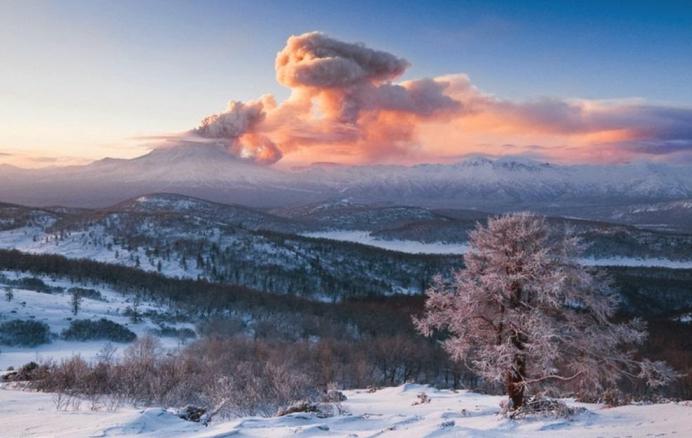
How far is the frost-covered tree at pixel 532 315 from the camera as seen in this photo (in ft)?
56.2

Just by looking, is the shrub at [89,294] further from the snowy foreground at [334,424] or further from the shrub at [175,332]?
the snowy foreground at [334,424]

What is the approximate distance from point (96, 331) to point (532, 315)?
207 ft

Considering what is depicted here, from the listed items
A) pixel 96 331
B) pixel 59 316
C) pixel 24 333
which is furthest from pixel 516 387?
pixel 59 316

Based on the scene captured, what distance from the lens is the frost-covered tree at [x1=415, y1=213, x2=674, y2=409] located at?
17.1 m

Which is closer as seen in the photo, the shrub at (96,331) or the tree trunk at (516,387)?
the tree trunk at (516,387)

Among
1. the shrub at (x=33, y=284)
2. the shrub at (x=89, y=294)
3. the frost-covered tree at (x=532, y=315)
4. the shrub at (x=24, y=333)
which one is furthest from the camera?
the shrub at (x=33, y=284)

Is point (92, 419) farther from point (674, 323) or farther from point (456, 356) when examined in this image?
point (674, 323)

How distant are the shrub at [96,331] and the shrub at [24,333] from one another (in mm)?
2613

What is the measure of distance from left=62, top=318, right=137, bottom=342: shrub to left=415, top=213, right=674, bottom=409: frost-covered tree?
190 feet

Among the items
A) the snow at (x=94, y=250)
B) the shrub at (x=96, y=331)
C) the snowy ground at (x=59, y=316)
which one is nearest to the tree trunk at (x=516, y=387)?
the snowy ground at (x=59, y=316)

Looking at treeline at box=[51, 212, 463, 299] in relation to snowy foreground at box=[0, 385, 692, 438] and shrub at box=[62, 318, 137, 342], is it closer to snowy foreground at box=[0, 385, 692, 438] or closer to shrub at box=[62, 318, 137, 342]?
shrub at box=[62, 318, 137, 342]

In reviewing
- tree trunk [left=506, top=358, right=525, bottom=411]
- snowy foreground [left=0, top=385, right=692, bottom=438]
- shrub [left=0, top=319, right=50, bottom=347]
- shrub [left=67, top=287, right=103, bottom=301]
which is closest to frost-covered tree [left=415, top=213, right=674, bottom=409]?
tree trunk [left=506, top=358, right=525, bottom=411]

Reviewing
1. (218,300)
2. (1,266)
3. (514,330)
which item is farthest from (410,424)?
(1,266)

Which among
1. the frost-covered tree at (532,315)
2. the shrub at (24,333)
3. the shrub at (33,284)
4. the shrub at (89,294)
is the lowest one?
the shrub at (89,294)
